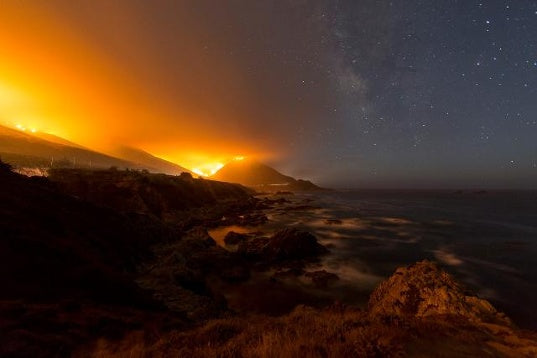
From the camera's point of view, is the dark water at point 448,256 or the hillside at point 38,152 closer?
the dark water at point 448,256

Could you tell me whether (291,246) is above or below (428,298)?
below

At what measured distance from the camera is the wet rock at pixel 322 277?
18.7 meters

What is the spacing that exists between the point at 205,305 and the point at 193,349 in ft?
20.3

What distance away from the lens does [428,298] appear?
12062mm

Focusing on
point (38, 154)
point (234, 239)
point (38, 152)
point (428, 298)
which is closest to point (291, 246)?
point (234, 239)

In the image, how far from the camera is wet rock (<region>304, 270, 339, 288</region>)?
1868 cm

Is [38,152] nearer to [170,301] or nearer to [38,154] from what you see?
[38,154]

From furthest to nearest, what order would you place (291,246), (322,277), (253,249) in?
(253,249) → (291,246) → (322,277)

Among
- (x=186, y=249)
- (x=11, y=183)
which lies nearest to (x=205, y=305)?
(x=186, y=249)

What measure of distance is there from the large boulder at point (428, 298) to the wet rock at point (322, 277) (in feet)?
15.0

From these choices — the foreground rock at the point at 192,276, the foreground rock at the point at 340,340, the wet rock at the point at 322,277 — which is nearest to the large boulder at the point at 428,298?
the foreground rock at the point at 340,340

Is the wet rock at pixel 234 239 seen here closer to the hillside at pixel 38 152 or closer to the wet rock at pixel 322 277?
the wet rock at pixel 322 277

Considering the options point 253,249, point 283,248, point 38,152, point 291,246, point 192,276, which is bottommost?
point 253,249

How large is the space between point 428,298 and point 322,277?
27.5 ft
